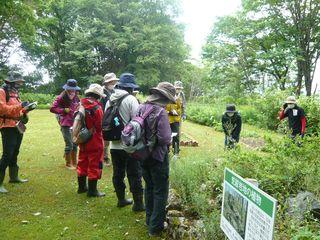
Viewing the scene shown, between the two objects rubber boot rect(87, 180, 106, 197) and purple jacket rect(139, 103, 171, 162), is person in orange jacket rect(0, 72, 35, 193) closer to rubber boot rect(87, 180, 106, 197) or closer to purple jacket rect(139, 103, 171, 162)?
rubber boot rect(87, 180, 106, 197)

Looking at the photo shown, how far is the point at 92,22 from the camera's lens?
100ft

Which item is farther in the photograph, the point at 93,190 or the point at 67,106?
the point at 67,106

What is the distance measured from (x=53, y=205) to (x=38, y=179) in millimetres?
1525

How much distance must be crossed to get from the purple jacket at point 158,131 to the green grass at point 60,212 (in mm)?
1225

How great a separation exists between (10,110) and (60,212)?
1.87 meters

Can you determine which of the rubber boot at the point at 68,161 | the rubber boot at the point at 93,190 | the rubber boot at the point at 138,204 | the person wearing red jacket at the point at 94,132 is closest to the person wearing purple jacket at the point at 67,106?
the rubber boot at the point at 68,161

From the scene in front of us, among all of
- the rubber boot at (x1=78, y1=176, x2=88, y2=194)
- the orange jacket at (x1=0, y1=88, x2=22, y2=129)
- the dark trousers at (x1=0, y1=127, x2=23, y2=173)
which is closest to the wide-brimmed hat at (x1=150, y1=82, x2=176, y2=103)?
the rubber boot at (x1=78, y1=176, x2=88, y2=194)

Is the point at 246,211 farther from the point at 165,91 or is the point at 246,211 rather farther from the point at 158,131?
the point at 165,91

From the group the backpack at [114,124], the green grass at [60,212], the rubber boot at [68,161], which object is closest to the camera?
the green grass at [60,212]

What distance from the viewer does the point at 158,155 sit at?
427cm

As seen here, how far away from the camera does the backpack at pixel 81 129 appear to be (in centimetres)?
552

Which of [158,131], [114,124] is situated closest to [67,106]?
[114,124]

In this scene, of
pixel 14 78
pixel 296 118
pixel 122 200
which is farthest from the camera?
pixel 296 118

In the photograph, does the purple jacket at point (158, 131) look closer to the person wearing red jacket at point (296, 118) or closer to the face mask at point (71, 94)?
the face mask at point (71, 94)
